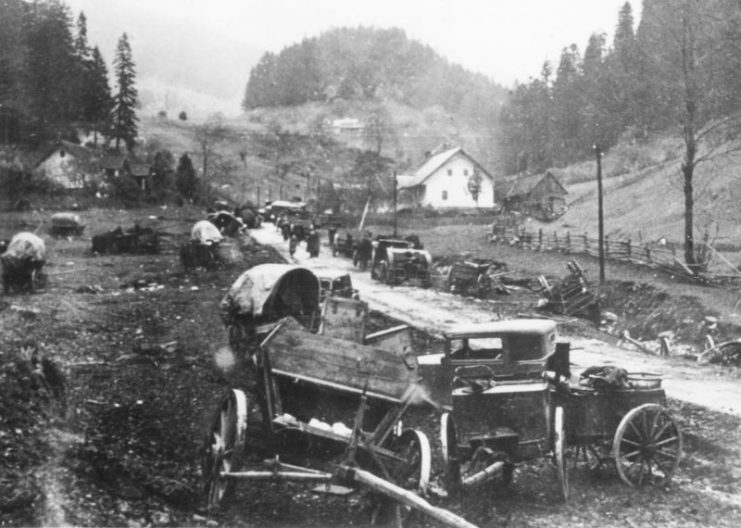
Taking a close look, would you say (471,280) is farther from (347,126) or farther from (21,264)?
(347,126)

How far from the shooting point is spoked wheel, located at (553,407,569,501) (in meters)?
9.22

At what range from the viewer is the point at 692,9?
2866 centimetres

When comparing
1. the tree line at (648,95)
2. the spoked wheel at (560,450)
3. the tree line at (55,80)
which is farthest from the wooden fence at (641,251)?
the tree line at (55,80)

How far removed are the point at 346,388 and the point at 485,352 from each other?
10.5 feet

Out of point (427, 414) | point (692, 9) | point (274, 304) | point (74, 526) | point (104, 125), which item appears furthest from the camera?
point (104, 125)

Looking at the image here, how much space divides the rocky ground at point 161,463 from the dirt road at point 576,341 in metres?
1.05

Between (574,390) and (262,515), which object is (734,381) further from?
(262,515)

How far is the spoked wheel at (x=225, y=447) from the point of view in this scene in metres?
8.62

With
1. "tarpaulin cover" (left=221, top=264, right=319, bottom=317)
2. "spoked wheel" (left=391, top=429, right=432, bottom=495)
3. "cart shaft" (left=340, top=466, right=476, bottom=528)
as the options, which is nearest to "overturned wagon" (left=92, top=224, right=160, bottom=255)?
"tarpaulin cover" (left=221, top=264, right=319, bottom=317)

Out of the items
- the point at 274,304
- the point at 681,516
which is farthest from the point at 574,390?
the point at 274,304

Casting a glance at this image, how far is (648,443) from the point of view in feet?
32.7

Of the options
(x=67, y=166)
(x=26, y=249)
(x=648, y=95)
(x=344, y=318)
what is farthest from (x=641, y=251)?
(x=67, y=166)

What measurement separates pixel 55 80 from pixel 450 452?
244 ft

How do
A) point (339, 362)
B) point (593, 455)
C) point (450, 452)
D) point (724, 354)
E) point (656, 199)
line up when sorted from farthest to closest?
point (656, 199), point (724, 354), point (593, 455), point (450, 452), point (339, 362)
